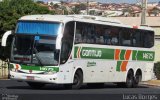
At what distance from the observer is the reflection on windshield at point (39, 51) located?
1950cm

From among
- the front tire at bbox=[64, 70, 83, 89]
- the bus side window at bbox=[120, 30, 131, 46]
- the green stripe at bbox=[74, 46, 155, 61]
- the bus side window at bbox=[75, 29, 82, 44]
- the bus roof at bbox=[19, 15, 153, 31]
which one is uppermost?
the bus roof at bbox=[19, 15, 153, 31]

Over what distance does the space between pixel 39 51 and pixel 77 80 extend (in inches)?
103

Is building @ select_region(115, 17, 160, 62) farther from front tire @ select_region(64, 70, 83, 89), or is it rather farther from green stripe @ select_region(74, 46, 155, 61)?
front tire @ select_region(64, 70, 83, 89)

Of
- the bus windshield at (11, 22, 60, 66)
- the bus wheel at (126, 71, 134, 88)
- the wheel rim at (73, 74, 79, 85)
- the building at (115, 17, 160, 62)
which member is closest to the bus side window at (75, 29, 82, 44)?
the bus windshield at (11, 22, 60, 66)

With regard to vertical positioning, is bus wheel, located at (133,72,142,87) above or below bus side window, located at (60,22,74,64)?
below

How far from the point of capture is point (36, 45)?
64.3 feet

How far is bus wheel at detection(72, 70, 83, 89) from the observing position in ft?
69.1

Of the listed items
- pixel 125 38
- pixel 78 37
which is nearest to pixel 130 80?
pixel 125 38

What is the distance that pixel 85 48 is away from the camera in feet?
69.7

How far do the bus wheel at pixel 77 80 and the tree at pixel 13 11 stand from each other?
2185 centimetres

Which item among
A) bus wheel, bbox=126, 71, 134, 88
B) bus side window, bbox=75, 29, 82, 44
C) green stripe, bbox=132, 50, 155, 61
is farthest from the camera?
green stripe, bbox=132, 50, 155, 61

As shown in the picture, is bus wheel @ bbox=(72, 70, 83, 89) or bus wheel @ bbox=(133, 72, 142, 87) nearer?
bus wheel @ bbox=(72, 70, 83, 89)

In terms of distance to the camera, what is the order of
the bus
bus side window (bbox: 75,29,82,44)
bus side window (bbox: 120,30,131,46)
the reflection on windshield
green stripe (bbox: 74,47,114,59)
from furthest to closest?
bus side window (bbox: 120,30,131,46), green stripe (bbox: 74,47,114,59), bus side window (bbox: 75,29,82,44), the bus, the reflection on windshield

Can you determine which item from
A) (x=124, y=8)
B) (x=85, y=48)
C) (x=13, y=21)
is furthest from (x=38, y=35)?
(x=124, y=8)
